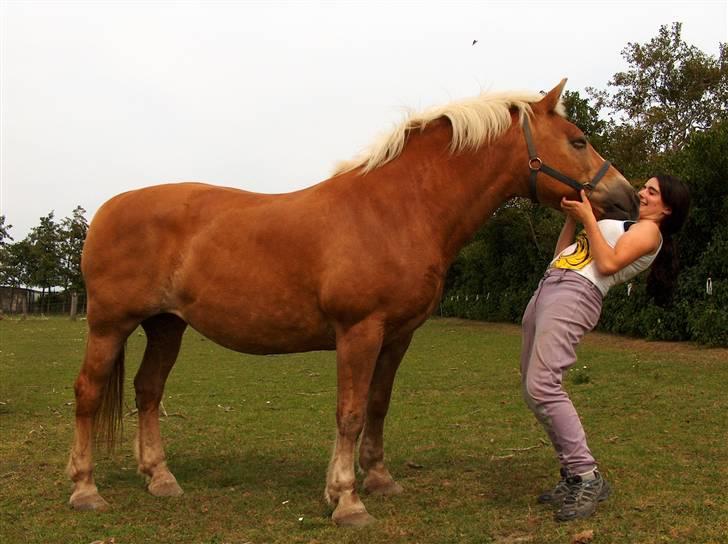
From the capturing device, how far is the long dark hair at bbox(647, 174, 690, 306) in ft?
11.8

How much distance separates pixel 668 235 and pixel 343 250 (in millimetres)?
2001

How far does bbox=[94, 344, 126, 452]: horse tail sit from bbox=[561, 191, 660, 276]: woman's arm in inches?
126

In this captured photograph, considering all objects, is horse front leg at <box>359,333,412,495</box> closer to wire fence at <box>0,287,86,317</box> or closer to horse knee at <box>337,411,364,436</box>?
horse knee at <box>337,411,364,436</box>

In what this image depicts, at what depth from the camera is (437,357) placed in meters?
13.6

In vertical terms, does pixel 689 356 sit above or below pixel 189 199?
below

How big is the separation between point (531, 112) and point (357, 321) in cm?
166

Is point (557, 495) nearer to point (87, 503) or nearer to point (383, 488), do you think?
point (383, 488)

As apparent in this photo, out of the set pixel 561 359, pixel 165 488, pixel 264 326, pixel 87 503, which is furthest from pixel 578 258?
pixel 87 503

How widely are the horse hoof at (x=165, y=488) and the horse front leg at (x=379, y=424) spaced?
1274mm

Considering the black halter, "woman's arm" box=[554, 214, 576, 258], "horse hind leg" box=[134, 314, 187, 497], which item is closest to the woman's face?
the black halter

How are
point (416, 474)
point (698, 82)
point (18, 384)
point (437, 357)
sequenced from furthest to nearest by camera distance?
point (698, 82) → point (437, 357) → point (18, 384) → point (416, 474)

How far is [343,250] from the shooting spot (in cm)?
362

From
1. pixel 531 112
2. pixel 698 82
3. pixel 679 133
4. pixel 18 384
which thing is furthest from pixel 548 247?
pixel 531 112

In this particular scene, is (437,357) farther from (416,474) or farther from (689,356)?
(416,474)
